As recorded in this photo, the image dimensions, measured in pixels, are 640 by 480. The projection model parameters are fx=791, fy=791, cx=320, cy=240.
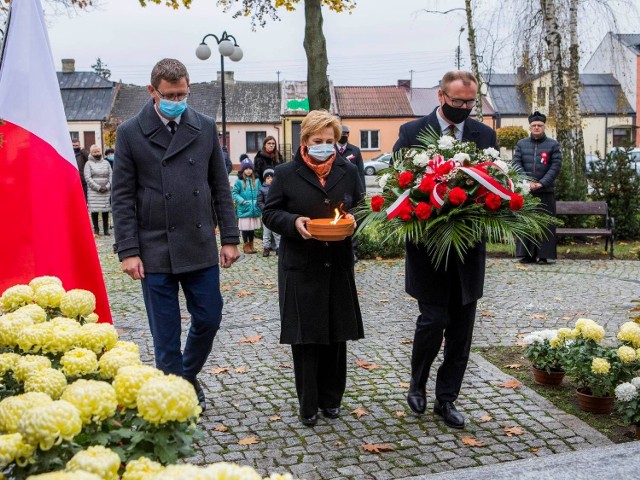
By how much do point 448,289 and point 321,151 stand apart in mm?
1179

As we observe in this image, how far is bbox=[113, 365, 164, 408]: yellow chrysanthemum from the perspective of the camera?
82.9 inches

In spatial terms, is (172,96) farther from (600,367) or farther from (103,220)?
(103,220)

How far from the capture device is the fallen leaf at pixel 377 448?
456 cm

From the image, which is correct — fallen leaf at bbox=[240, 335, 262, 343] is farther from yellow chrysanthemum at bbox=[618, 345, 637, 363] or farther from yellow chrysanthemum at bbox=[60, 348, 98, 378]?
yellow chrysanthemum at bbox=[60, 348, 98, 378]

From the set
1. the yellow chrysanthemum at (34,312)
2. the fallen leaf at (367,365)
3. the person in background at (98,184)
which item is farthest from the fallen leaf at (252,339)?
the person in background at (98,184)

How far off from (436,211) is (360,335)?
110 centimetres

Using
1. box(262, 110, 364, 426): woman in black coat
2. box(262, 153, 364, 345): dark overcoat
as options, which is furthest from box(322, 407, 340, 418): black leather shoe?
box(262, 153, 364, 345): dark overcoat

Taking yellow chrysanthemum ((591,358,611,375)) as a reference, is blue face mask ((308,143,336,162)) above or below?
above

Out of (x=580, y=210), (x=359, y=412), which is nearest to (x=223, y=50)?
(x=580, y=210)

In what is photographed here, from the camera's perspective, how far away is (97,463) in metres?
1.84

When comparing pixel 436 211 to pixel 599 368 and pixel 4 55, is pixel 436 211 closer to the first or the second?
pixel 599 368

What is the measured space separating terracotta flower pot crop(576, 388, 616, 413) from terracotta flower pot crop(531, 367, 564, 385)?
20.0 inches

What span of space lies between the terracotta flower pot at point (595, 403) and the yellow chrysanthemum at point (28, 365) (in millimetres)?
3931

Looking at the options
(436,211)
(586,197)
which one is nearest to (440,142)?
(436,211)
